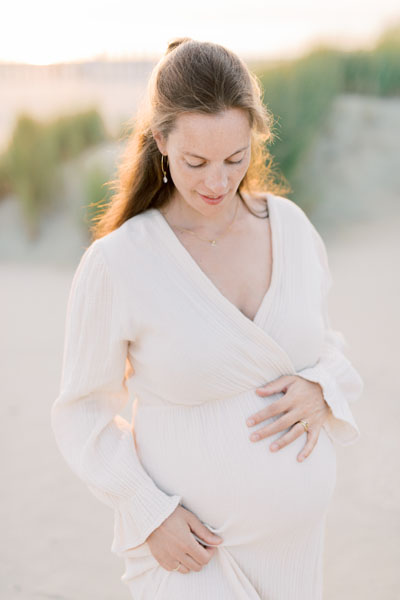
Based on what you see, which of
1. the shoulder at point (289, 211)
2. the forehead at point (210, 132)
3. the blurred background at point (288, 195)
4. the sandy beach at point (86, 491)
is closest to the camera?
the forehead at point (210, 132)

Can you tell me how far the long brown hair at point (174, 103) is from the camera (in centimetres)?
153

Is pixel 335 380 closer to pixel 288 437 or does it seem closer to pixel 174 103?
pixel 288 437

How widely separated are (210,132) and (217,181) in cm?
11

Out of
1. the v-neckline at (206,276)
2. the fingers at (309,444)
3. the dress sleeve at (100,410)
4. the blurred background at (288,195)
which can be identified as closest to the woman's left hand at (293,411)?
the fingers at (309,444)

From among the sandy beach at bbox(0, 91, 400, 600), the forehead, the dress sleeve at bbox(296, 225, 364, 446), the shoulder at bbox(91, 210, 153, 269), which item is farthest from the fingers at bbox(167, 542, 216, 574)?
the sandy beach at bbox(0, 91, 400, 600)

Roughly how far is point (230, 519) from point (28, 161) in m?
6.00

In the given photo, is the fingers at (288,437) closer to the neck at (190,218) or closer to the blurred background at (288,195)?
the neck at (190,218)

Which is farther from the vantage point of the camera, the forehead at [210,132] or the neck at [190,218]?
the neck at [190,218]

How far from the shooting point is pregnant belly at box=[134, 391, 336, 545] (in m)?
1.66

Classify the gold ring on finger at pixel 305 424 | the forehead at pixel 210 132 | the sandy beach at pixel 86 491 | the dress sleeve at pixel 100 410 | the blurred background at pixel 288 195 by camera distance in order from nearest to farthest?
the forehead at pixel 210 132 → the dress sleeve at pixel 100 410 → the gold ring on finger at pixel 305 424 → the sandy beach at pixel 86 491 → the blurred background at pixel 288 195

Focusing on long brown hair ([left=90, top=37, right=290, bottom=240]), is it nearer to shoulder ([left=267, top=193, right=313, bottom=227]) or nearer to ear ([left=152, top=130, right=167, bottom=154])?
ear ([left=152, top=130, right=167, bottom=154])

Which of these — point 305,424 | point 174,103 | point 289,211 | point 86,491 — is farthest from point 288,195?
point 174,103

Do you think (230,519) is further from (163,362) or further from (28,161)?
(28,161)

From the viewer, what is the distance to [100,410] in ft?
5.69
